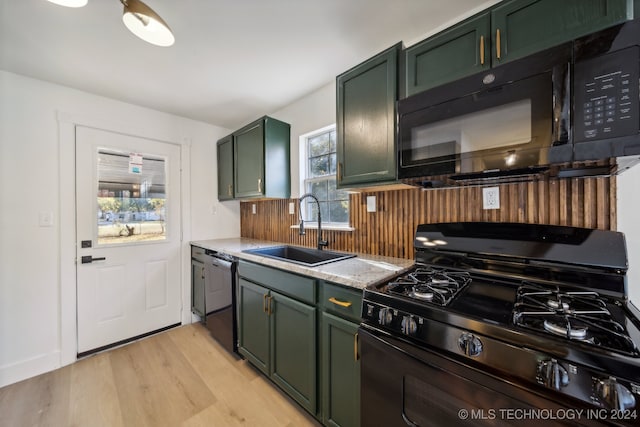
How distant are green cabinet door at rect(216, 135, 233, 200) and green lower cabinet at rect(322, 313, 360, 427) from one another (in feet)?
6.87

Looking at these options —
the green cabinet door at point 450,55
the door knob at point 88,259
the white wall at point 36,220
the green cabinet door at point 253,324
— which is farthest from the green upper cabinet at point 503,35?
the door knob at point 88,259

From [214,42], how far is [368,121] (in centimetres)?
116

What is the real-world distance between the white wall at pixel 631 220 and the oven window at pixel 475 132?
528mm

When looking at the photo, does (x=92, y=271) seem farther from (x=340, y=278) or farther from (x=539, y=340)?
(x=539, y=340)

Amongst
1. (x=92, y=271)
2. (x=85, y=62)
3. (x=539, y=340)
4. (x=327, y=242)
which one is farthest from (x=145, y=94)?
(x=539, y=340)

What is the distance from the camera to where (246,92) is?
2293 mm

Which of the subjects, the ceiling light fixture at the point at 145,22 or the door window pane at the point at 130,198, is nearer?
the ceiling light fixture at the point at 145,22

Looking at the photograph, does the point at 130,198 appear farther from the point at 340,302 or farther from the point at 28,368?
the point at 340,302

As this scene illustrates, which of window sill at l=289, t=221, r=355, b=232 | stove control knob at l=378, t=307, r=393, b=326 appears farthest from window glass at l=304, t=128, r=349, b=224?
stove control knob at l=378, t=307, r=393, b=326

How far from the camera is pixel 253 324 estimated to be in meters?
1.86

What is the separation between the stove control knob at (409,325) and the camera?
0.89 m

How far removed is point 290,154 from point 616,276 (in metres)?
2.35

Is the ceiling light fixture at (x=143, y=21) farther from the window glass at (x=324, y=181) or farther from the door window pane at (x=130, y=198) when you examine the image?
the door window pane at (x=130, y=198)

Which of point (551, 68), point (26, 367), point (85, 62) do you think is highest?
point (85, 62)
